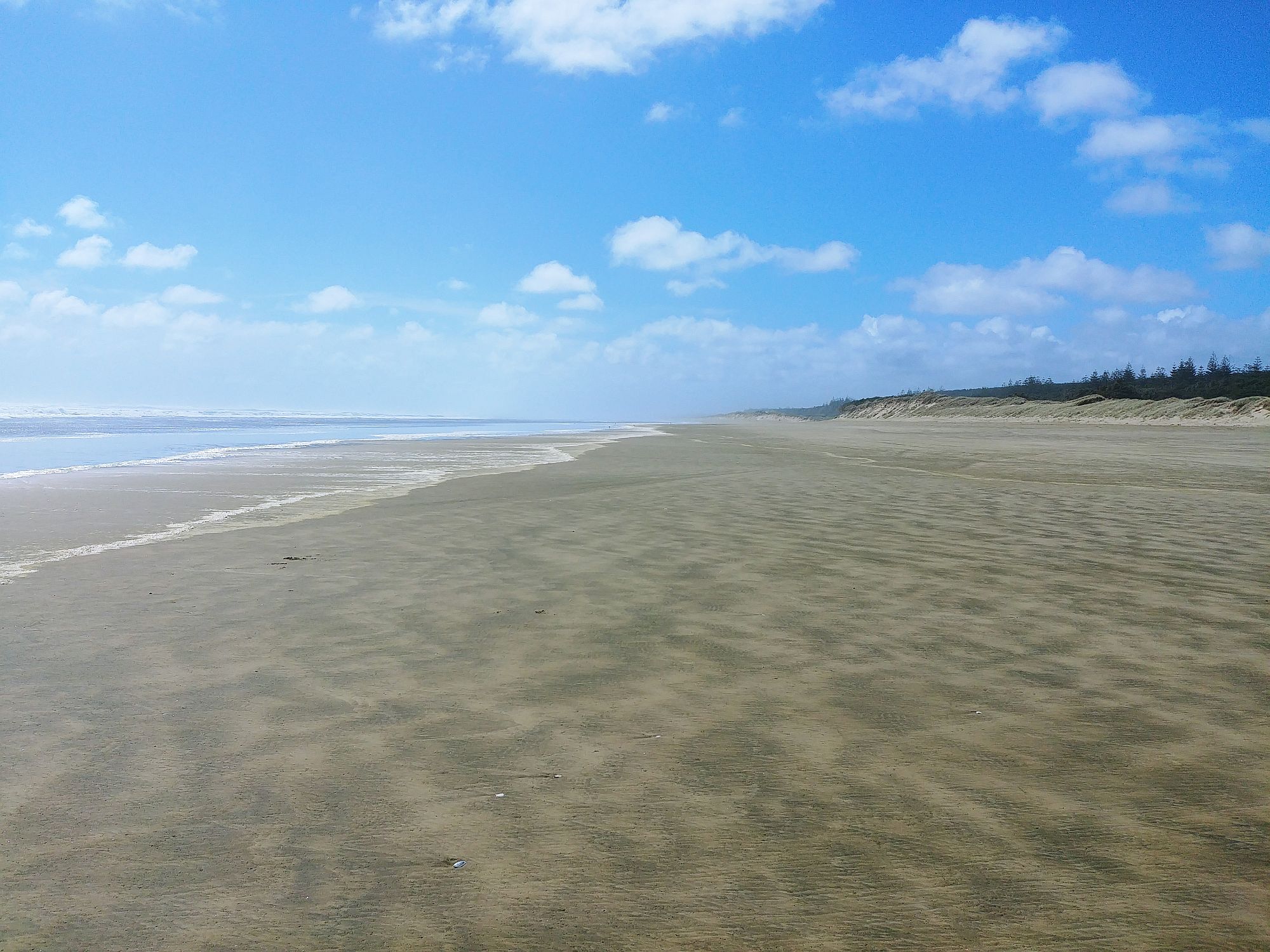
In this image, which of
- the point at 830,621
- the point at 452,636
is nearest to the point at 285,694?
the point at 452,636

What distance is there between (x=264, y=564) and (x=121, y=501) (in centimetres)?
652

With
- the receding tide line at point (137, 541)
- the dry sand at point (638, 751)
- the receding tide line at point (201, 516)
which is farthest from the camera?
the receding tide line at point (201, 516)

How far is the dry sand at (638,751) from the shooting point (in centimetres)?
240

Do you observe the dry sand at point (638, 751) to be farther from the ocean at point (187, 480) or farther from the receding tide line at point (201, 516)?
the ocean at point (187, 480)

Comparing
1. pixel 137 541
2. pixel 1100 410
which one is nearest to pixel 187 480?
pixel 137 541

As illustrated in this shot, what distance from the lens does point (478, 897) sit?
8.07ft

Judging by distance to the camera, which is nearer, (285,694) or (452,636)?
(285,694)

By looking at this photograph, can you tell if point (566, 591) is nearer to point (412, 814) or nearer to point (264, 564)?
point (264, 564)

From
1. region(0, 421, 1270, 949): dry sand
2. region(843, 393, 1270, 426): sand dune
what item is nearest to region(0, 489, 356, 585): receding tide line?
region(0, 421, 1270, 949): dry sand

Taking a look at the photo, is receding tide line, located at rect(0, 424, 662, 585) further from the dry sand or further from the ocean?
the dry sand

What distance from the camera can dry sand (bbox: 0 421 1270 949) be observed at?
7.86 feet

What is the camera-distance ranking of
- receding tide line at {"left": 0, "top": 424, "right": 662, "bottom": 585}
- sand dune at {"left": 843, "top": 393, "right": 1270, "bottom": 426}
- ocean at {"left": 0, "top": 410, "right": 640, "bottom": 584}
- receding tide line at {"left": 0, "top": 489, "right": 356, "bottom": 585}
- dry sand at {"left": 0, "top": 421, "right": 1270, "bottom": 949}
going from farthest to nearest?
sand dune at {"left": 843, "top": 393, "right": 1270, "bottom": 426}, ocean at {"left": 0, "top": 410, "right": 640, "bottom": 584}, receding tide line at {"left": 0, "top": 424, "right": 662, "bottom": 585}, receding tide line at {"left": 0, "top": 489, "right": 356, "bottom": 585}, dry sand at {"left": 0, "top": 421, "right": 1270, "bottom": 949}

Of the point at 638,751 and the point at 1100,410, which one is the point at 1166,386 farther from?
the point at 638,751

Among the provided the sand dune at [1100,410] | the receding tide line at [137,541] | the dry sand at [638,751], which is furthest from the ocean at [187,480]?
the sand dune at [1100,410]
